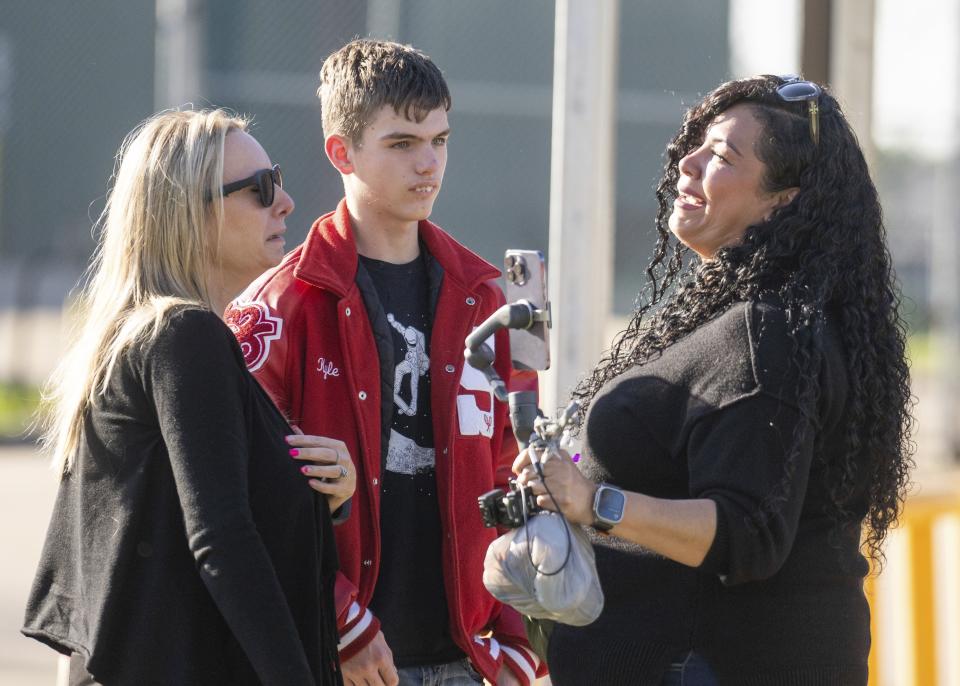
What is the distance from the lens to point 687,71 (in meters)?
13.4

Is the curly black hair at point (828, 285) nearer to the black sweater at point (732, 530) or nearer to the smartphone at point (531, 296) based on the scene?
the black sweater at point (732, 530)

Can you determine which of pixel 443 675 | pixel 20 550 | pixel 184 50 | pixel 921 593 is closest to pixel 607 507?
pixel 443 675

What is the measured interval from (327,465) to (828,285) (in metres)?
1.00

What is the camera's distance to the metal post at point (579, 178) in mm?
3547

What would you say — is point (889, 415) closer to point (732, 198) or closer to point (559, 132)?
point (732, 198)

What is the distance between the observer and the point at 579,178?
3.55 metres

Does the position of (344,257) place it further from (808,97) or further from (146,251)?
(808,97)

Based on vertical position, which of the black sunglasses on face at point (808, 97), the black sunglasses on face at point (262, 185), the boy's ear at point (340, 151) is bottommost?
the black sunglasses on face at point (262, 185)

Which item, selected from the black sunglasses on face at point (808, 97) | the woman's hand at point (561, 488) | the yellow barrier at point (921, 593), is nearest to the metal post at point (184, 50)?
the yellow barrier at point (921, 593)

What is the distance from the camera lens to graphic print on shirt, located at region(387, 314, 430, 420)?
2.80 metres

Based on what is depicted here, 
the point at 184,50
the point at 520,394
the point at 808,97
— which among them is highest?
the point at 184,50

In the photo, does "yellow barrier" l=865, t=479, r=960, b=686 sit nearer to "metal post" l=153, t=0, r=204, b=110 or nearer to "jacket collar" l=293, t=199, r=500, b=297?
"jacket collar" l=293, t=199, r=500, b=297

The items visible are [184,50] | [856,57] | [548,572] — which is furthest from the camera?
[184,50]

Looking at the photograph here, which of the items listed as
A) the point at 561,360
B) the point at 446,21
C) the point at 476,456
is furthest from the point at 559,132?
the point at 446,21
